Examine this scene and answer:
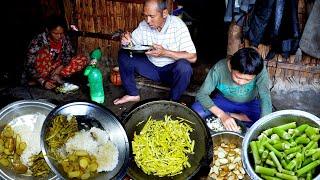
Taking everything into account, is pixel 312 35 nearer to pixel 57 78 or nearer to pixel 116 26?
pixel 116 26

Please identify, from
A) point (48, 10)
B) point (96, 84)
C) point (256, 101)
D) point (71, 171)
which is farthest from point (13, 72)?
point (256, 101)

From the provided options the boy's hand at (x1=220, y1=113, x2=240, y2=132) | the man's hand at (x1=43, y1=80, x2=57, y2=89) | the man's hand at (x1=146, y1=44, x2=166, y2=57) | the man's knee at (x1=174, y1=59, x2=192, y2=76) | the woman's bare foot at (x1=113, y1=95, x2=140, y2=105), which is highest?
the man's hand at (x1=146, y1=44, x2=166, y2=57)

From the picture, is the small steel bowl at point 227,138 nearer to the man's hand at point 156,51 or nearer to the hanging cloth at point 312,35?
the man's hand at point 156,51

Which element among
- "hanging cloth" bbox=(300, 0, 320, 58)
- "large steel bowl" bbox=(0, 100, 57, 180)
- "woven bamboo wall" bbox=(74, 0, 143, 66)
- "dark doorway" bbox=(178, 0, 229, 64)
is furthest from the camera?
"dark doorway" bbox=(178, 0, 229, 64)

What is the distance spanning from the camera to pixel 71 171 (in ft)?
13.5

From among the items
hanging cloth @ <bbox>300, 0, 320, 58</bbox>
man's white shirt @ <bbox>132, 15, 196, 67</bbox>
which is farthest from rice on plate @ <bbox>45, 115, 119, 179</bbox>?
hanging cloth @ <bbox>300, 0, 320, 58</bbox>

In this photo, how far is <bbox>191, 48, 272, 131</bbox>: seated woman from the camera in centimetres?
457

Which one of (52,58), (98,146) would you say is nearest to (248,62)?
(98,146)

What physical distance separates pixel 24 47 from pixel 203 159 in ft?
14.3

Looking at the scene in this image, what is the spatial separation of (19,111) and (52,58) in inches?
81.7

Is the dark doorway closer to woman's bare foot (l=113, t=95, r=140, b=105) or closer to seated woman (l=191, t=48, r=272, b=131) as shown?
woman's bare foot (l=113, t=95, r=140, b=105)

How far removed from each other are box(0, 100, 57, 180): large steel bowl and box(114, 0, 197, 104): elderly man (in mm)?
1561

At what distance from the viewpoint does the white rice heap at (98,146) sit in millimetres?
4277

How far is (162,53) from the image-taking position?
5.59 meters
